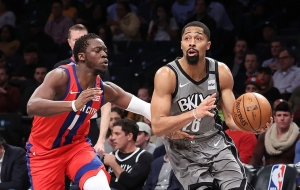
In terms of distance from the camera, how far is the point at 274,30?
38.0ft

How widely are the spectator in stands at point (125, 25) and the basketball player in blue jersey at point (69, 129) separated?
270 inches

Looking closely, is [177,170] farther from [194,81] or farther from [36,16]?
[36,16]

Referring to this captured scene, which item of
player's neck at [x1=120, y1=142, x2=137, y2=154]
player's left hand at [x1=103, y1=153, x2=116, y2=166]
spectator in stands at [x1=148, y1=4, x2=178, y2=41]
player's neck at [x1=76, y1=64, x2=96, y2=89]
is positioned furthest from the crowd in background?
player's neck at [x1=76, y1=64, x2=96, y2=89]

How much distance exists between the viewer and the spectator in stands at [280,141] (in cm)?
783

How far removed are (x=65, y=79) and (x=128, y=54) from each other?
653 cm

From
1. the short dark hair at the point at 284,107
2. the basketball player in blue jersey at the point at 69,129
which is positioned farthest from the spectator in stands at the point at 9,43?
the basketball player in blue jersey at the point at 69,129

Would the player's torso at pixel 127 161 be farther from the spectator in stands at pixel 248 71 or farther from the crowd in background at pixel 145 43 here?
the spectator in stands at pixel 248 71

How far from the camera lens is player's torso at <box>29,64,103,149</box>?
5477 millimetres

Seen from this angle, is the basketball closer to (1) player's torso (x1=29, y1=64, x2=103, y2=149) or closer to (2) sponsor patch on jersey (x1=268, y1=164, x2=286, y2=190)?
(1) player's torso (x1=29, y1=64, x2=103, y2=149)

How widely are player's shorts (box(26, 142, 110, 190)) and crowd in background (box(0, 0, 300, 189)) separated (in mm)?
3236

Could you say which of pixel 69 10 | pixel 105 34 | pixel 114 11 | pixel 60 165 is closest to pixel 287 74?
pixel 105 34

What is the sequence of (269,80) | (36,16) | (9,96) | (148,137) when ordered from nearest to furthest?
(148,137) < (269,80) < (9,96) < (36,16)

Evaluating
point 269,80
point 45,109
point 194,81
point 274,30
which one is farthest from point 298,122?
point 45,109

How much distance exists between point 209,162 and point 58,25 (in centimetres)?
817
